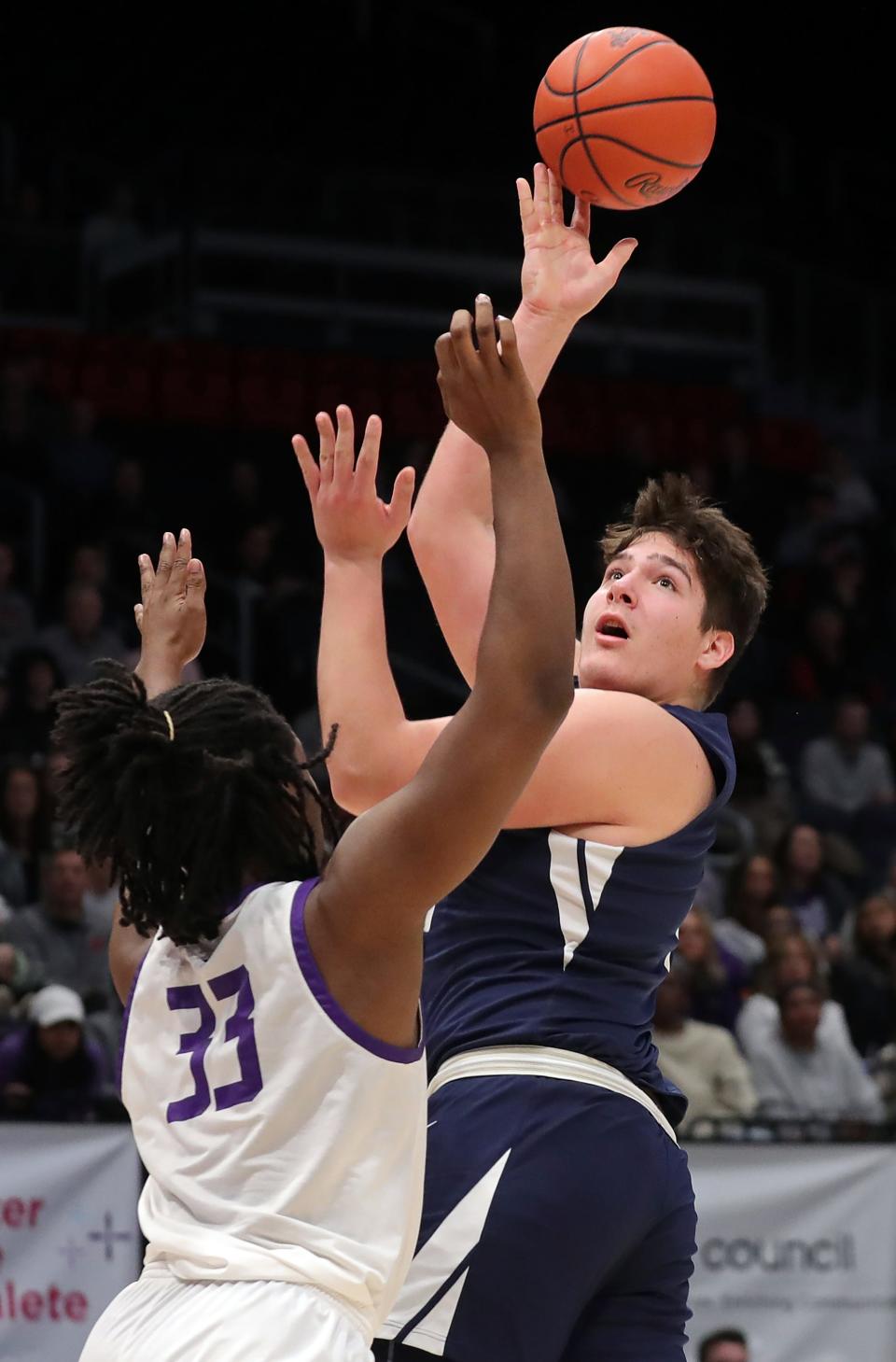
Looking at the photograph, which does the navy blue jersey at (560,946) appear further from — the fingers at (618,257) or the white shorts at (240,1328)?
the fingers at (618,257)

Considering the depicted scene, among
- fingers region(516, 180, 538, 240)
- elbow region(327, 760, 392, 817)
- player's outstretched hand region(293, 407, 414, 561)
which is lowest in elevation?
elbow region(327, 760, 392, 817)

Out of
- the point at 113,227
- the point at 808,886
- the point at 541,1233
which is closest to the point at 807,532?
the point at 808,886

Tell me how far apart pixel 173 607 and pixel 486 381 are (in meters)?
1.02

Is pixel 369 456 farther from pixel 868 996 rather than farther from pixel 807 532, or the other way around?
pixel 807 532

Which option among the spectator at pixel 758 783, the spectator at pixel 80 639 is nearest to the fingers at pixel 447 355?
the spectator at pixel 80 639

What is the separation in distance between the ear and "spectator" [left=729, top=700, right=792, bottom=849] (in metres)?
7.02

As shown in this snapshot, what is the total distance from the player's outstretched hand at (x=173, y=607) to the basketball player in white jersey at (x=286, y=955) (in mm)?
670

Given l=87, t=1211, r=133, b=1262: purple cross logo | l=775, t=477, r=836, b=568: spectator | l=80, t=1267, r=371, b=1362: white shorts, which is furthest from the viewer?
l=775, t=477, r=836, b=568: spectator

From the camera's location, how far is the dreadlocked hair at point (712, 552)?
11.0 feet

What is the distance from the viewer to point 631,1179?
2908 millimetres

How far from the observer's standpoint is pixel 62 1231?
20.1 ft

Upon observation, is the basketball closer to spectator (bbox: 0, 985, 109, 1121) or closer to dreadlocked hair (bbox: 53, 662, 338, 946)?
dreadlocked hair (bbox: 53, 662, 338, 946)

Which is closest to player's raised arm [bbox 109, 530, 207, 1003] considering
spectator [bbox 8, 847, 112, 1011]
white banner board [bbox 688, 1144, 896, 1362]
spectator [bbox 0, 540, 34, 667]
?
white banner board [bbox 688, 1144, 896, 1362]

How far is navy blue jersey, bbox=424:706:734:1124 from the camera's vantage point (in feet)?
9.79
